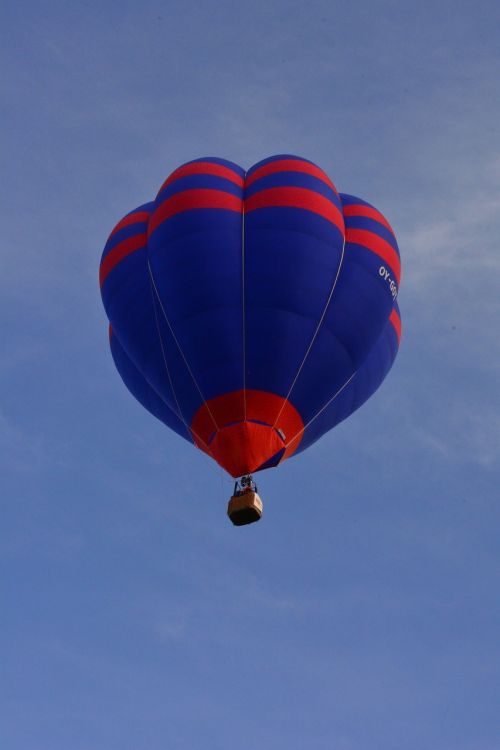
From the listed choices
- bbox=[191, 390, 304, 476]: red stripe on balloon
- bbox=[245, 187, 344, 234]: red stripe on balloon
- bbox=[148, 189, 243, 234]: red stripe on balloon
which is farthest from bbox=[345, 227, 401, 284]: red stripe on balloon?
bbox=[191, 390, 304, 476]: red stripe on balloon

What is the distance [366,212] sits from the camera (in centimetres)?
2848

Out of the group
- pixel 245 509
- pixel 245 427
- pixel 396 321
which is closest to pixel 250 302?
pixel 245 427

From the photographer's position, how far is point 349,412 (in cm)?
2909

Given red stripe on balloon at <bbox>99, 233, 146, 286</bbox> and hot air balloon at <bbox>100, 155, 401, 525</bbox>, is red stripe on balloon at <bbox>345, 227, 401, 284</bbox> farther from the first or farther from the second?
red stripe on balloon at <bbox>99, 233, 146, 286</bbox>

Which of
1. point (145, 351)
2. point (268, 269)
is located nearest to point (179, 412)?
point (145, 351)

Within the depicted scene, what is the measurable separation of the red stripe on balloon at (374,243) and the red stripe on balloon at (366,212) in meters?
0.54

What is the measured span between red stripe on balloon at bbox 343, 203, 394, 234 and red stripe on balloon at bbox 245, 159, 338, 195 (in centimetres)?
52

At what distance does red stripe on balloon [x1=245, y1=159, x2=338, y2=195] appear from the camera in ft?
91.8

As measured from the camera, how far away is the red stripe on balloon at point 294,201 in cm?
2719

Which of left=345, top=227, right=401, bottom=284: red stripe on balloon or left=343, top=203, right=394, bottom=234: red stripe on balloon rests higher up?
left=343, top=203, right=394, bottom=234: red stripe on balloon

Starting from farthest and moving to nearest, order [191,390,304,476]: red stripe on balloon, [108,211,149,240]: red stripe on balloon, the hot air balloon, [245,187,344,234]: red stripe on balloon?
1. [108,211,149,240]: red stripe on balloon
2. [245,187,344,234]: red stripe on balloon
3. the hot air balloon
4. [191,390,304,476]: red stripe on balloon

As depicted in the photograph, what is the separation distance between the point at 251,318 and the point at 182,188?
10.7 feet

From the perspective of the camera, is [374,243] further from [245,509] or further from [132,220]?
[245,509]

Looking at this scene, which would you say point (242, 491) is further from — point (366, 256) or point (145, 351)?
point (366, 256)
